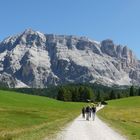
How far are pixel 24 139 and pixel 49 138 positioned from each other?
2726 millimetres

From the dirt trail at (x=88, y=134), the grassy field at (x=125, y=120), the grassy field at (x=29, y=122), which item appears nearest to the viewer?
the dirt trail at (x=88, y=134)

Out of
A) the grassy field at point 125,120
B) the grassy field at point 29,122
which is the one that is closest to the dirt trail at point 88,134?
the grassy field at point 29,122

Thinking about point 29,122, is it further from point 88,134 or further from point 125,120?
point 125,120

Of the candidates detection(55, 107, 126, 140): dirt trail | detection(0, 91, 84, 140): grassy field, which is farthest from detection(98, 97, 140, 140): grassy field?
detection(0, 91, 84, 140): grassy field

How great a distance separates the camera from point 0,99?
12044cm

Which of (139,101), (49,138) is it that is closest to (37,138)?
(49,138)

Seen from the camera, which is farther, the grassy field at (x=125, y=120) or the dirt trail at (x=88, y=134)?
the grassy field at (x=125, y=120)

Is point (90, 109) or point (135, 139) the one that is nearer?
point (135, 139)

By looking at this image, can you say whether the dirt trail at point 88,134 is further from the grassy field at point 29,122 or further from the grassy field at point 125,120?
the grassy field at point 125,120

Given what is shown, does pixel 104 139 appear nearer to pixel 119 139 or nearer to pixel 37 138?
pixel 119 139

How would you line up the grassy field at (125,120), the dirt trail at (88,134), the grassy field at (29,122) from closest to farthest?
the dirt trail at (88,134) < the grassy field at (29,122) < the grassy field at (125,120)

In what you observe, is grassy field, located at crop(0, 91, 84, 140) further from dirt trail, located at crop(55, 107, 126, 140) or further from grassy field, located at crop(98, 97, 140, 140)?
grassy field, located at crop(98, 97, 140, 140)

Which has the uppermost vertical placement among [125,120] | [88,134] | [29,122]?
[29,122]

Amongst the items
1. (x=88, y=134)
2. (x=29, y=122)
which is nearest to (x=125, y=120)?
(x=29, y=122)
